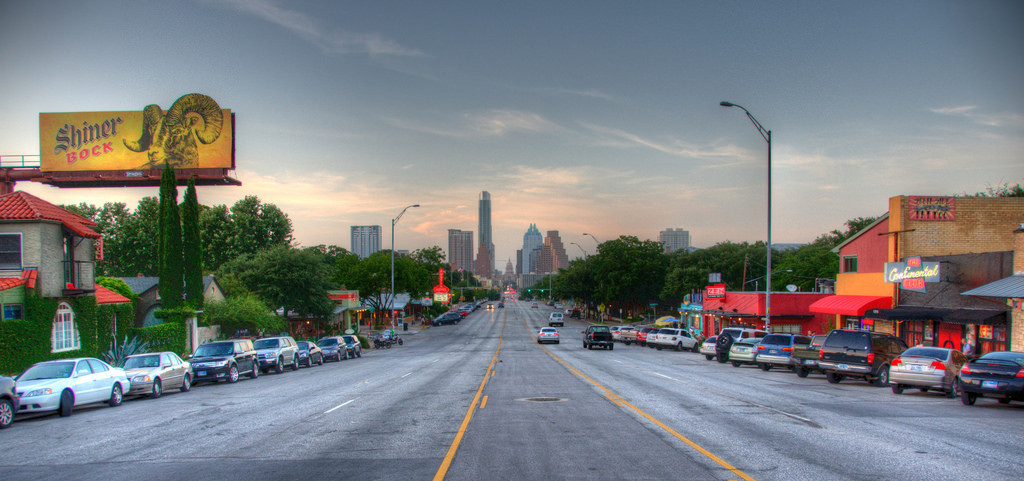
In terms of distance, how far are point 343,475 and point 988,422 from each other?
13.0 metres

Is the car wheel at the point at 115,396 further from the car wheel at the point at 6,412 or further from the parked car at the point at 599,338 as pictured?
the parked car at the point at 599,338

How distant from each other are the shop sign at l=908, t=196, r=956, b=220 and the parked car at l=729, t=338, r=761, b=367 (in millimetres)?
9832

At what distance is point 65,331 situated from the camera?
93.5 feet

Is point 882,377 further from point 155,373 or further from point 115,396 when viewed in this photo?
point 115,396

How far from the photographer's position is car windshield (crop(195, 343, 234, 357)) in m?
26.9

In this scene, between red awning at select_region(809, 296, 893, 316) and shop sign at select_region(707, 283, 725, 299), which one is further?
shop sign at select_region(707, 283, 725, 299)

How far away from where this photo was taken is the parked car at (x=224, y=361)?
2531cm

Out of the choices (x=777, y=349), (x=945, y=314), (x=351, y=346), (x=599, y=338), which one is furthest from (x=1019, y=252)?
(x=351, y=346)

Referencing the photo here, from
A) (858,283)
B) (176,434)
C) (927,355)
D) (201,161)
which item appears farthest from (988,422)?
(201,161)

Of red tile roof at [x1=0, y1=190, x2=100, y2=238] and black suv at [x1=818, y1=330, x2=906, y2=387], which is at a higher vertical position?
red tile roof at [x1=0, y1=190, x2=100, y2=238]

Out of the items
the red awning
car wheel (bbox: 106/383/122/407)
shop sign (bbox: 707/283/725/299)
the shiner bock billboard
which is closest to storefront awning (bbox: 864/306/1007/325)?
the red awning

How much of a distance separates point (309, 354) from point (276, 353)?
4764 mm

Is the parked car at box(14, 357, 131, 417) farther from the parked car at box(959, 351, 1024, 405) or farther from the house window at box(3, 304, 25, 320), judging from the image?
the parked car at box(959, 351, 1024, 405)

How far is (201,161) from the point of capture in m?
44.2
